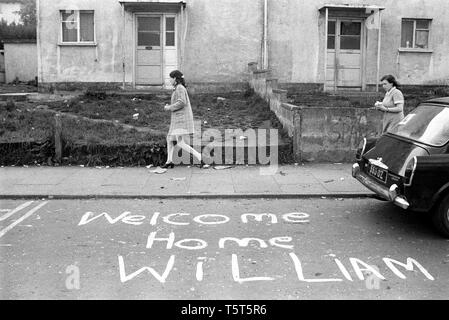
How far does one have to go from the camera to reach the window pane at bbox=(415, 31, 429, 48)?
18.6 metres

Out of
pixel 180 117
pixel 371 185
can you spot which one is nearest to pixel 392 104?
pixel 371 185

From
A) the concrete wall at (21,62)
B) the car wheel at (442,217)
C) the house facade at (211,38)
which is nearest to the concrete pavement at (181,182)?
the car wheel at (442,217)

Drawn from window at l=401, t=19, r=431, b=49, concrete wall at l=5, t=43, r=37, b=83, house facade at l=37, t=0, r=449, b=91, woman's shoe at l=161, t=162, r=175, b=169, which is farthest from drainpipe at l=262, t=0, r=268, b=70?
concrete wall at l=5, t=43, r=37, b=83

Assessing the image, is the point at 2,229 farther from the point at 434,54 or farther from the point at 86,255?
the point at 434,54

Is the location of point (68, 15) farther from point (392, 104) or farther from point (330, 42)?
point (392, 104)

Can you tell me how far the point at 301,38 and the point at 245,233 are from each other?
12.8m

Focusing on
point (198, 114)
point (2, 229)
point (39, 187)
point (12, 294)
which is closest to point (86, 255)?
point (12, 294)

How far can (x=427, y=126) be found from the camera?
6.71 metres

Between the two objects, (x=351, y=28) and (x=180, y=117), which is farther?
(x=351, y=28)

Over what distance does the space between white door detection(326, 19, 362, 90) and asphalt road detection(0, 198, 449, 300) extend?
1143cm

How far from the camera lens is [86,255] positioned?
218 inches

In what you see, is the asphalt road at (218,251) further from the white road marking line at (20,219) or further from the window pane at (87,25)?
the window pane at (87,25)

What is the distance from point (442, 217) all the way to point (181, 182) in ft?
14.6

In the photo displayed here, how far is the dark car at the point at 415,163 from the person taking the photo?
5.97m
